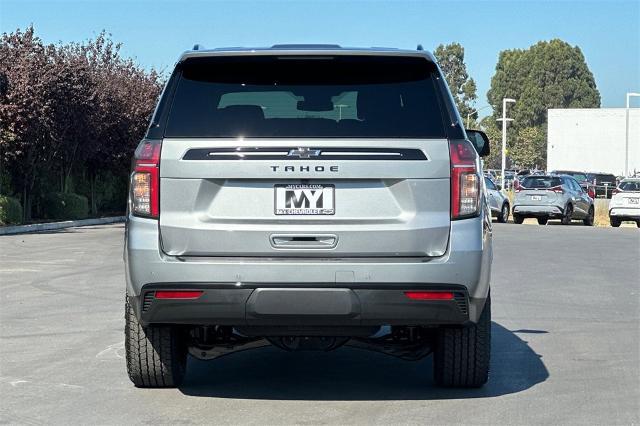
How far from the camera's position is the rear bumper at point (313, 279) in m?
6.07

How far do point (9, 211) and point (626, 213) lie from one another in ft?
63.2

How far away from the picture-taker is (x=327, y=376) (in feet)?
25.1

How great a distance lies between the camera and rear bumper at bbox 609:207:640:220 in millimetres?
35625

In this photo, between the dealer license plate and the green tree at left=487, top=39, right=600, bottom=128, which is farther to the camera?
the green tree at left=487, top=39, right=600, bottom=128

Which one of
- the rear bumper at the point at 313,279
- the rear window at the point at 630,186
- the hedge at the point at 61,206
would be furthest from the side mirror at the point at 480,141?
the rear window at the point at 630,186

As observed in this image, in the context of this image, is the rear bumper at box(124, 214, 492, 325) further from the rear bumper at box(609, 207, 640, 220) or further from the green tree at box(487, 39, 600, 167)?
the green tree at box(487, 39, 600, 167)

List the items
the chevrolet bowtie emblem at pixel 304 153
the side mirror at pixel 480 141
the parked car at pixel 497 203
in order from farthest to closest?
the parked car at pixel 497 203 < the side mirror at pixel 480 141 < the chevrolet bowtie emblem at pixel 304 153

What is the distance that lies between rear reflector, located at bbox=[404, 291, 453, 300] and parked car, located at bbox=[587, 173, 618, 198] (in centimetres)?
6301

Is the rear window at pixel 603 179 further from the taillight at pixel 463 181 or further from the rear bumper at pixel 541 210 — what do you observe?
the taillight at pixel 463 181

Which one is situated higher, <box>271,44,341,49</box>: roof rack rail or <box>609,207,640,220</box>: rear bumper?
<box>271,44,341,49</box>: roof rack rail

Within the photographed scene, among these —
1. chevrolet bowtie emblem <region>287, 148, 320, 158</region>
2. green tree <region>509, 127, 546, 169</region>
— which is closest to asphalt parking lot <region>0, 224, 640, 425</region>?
chevrolet bowtie emblem <region>287, 148, 320, 158</region>

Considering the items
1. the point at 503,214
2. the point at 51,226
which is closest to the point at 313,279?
the point at 51,226

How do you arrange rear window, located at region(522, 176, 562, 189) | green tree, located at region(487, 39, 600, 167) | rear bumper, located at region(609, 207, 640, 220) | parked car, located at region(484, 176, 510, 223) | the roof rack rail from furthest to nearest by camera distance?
green tree, located at region(487, 39, 600, 167) → rear bumper, located at region(609, 207, 640, 220) → parked car, located at region(484, 176, 510, 223) → rear window, located at region(522, 176, 562, 189) → the roof rack rail

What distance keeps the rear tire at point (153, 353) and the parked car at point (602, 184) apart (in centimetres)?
6265
